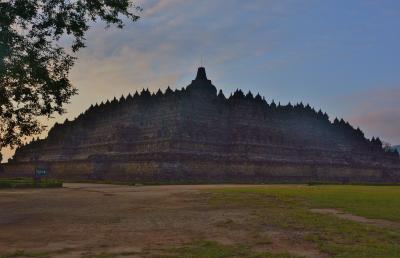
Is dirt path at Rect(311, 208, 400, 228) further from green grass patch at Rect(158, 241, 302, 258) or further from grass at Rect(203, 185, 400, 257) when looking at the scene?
green grass patch at Rect(158, 241, 302, 258)

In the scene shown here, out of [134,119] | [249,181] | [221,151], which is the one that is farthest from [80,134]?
[249,181]

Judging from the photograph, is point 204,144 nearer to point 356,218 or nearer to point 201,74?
point 201,74

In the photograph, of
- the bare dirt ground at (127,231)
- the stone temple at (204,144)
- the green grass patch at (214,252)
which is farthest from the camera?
the stone temple at (204,144)

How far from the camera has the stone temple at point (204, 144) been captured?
181 feet

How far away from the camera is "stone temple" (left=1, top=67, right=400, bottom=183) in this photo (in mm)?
55188

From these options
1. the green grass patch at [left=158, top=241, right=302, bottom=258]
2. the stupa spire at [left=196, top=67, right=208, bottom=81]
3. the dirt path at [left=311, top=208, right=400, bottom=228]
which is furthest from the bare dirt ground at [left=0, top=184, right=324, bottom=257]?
the stupa spire at [left=196, top=67, right=208, bottom=81]

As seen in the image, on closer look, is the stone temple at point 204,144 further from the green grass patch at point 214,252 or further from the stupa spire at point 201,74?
the green grass patch at point 214,252

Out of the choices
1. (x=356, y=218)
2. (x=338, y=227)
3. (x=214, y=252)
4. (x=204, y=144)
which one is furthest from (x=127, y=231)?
(x=204, y=144)

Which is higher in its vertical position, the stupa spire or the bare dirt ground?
the stupa spire

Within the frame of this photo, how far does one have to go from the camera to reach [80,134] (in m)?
75.5

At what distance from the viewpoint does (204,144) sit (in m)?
58.3

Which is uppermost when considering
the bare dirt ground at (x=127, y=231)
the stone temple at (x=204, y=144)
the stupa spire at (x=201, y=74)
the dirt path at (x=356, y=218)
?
the stupa spire at (x=201, y=74)

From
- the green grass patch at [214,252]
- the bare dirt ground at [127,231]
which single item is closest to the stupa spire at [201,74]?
the bare dirt ground at [127,231]

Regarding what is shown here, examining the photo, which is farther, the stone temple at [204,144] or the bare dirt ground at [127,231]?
the stone temple at [204,144]
